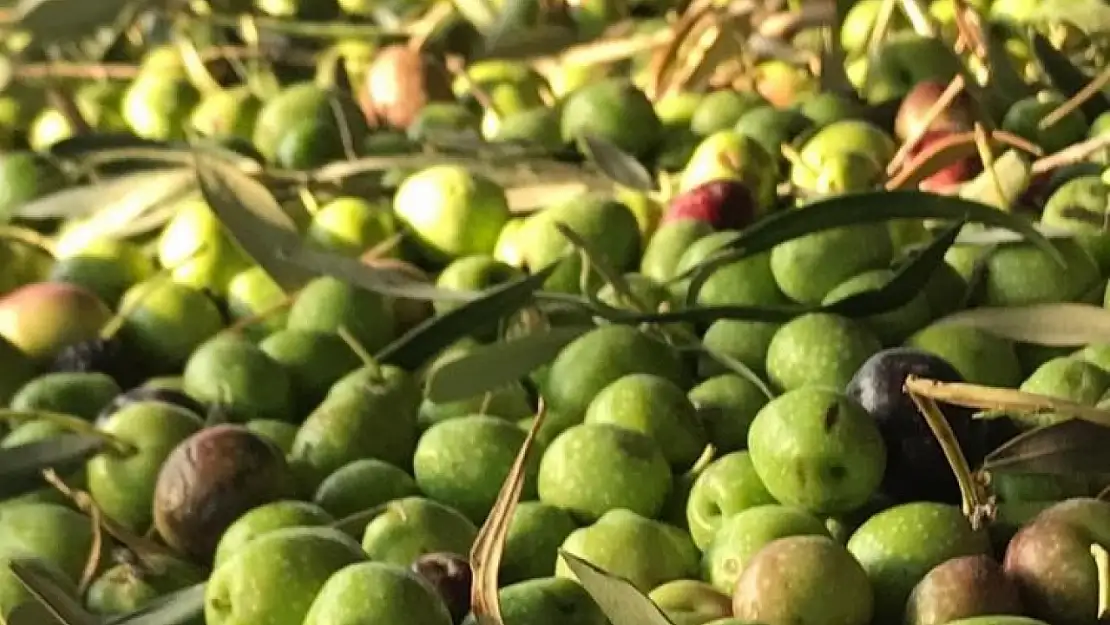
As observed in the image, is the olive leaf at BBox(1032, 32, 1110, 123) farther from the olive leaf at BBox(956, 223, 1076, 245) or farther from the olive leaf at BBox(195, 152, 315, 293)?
the olive leaf at BBox(195, 152, 315, 293)

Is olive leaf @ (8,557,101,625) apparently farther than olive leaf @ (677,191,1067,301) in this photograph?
No

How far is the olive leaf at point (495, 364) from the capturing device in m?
0.75

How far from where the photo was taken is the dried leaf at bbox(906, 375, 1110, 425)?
0.56 m

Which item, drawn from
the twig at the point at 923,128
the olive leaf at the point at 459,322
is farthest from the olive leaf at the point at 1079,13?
the olive leaf at the point at 459,322

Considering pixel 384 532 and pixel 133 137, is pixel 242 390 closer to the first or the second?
pixel 384 532

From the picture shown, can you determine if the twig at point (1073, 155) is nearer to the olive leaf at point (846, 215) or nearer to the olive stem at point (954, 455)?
the olive leaf at point (846, 215)

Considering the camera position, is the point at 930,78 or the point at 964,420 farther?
the point at 930,78

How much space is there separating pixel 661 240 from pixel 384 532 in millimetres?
354

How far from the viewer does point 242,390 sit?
83 centimetres

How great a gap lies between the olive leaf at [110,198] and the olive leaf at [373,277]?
242 mm

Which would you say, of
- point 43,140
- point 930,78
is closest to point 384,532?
point 930,78

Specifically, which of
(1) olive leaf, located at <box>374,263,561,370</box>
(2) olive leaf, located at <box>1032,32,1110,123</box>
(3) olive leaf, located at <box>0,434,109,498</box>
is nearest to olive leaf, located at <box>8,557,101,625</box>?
(3) olive leaf, located at <box>0,434,109,498</box>

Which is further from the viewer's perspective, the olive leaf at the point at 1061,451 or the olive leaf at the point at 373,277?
the olive leaf at the point at 373,277

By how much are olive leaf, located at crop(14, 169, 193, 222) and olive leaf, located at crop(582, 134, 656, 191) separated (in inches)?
11.6
